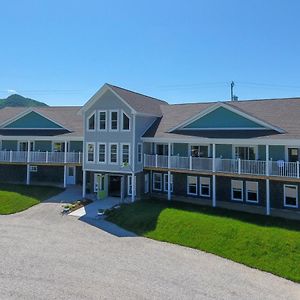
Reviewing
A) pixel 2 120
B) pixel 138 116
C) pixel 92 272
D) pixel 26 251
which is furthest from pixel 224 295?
pixel 2 120

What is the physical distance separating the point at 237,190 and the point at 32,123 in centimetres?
2228

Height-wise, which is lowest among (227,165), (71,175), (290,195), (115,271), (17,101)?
(115,271)

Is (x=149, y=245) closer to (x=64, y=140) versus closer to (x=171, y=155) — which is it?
(x=171, y=155)

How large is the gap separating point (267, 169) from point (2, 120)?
29.7 metres

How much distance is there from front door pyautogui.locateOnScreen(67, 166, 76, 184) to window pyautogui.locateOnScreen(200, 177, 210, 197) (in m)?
13.1

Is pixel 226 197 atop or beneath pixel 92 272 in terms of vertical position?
atop

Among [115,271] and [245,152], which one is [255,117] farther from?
[115,271]

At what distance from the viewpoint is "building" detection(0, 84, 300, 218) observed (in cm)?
2492

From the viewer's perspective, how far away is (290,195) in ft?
82.2

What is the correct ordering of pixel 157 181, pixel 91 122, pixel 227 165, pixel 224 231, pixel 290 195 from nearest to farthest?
pixel 224 231 → pixel 290 195 → pixel 227 165 → pixel 91 122 → pixel 157 181

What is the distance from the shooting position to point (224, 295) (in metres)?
14.2

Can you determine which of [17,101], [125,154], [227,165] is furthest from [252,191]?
[17,101]

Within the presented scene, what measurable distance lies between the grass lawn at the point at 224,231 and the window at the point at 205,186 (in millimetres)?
2546

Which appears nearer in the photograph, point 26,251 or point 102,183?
point 26,251
